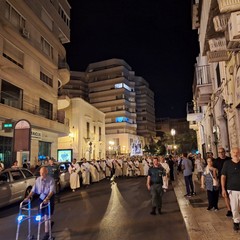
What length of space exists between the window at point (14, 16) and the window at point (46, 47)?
11.3ft

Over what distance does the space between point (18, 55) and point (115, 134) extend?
57.7m

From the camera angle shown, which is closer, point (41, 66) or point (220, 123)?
point (220, 123)

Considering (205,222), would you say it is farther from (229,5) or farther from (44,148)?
(44,148)

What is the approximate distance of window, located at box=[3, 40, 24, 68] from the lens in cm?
2036

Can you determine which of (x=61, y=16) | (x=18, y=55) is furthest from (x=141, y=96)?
(x=18, y=55)

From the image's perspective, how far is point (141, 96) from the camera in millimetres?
98938

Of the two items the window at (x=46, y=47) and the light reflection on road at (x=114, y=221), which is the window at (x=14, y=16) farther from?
the light reflection on road at (x=114, y=221)

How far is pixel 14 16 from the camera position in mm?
21375

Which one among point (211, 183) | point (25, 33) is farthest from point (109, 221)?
point (25, 33)

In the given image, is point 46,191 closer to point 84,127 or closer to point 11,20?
point 11,20

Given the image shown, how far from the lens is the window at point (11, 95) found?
20202 millimetres

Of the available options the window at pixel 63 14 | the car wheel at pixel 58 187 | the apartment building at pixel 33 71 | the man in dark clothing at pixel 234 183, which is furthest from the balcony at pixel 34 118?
the man in dark clothing at pixel 234 183

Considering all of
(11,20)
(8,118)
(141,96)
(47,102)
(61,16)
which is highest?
(141,96)

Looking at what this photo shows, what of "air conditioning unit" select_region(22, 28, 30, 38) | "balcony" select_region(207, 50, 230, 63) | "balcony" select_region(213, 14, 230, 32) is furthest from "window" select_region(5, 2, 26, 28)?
"balcony" select_region(213, 14, 230, 32)
